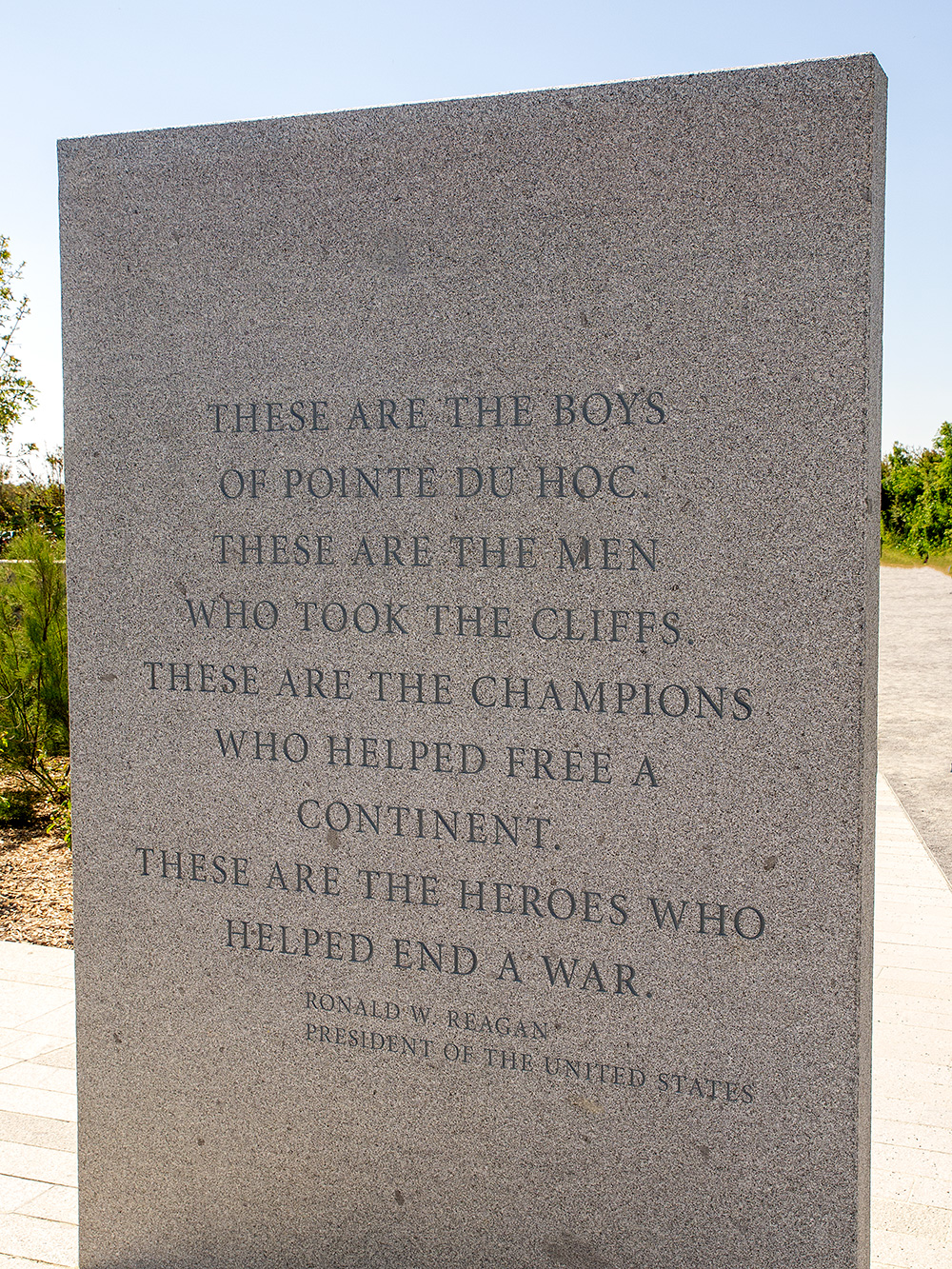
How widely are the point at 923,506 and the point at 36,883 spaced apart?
150 ft

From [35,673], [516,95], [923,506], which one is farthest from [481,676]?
[923,506]

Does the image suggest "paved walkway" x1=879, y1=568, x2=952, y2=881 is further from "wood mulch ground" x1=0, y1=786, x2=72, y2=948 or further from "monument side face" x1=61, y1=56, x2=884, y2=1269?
"wood mulch ground" x1=0, y1=786, x2=72, y2=948

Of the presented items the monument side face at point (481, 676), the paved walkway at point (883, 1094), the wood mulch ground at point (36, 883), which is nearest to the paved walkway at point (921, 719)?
the paved walkway at point (883, 1094)

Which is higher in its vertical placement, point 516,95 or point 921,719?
point 516,95

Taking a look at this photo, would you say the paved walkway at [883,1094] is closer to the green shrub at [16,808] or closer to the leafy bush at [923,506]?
the green shrub at [16,808]

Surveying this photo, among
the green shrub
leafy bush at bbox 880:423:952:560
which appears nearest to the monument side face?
the green shrub

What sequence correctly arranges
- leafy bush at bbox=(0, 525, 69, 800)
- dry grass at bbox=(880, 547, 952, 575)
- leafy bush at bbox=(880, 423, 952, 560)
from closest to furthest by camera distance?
leafy bush at bbox=(0, 525, 69, 800) < leafy bush at bbox=(880, 423, 952, 560) < dry grass at bbox=(880, 547, 952, 575)

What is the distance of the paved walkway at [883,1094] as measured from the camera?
3.40 metres

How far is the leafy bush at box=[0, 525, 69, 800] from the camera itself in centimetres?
834

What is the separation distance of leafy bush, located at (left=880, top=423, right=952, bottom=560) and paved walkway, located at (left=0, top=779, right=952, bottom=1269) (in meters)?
37.2

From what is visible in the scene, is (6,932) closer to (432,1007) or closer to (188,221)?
(432,1007)

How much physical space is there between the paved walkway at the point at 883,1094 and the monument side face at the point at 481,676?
14.8 inches

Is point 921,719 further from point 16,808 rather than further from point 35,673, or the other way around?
point 16,808

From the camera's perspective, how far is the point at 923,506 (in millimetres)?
46312
